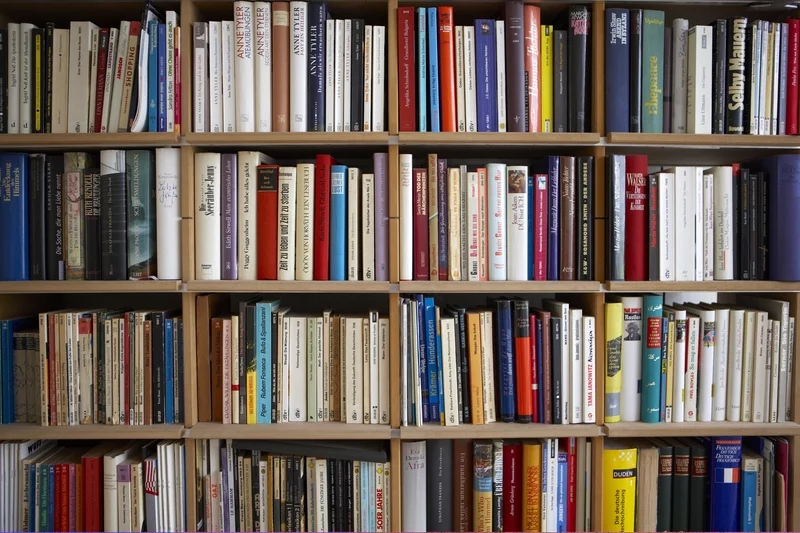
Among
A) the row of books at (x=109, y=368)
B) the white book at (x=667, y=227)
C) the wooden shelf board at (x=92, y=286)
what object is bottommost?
the row of books at (x=109, y=368)

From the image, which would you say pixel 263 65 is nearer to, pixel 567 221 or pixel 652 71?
pixel 567 221

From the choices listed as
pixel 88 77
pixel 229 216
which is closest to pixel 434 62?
pixel 229 216

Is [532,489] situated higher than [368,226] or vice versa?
[368,226]

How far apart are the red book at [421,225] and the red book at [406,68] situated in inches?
5.7

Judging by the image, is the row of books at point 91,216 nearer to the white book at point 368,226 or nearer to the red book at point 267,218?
the red book at point 267,218

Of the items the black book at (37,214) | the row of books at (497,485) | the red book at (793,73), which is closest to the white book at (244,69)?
the black book at (37,214)

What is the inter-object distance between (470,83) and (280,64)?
0.53 metres

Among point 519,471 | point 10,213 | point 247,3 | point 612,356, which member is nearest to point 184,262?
point 10,213

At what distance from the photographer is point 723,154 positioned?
1678 millimetres

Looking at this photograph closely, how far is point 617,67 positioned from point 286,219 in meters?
1.01

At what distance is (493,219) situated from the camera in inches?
59.5

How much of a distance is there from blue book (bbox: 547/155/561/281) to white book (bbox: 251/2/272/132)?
795mm

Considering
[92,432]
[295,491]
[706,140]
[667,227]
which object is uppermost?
[706,140]

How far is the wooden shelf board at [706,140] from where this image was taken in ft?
4.85
